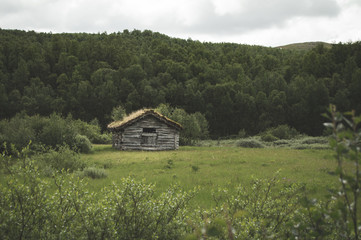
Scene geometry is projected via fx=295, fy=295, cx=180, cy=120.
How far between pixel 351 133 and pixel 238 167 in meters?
16.4

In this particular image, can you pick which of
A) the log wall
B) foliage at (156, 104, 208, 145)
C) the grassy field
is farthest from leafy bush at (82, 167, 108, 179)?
foliage at (156, 104, 208, 145)

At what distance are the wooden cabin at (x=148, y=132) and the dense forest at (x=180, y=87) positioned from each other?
33076 millimetres

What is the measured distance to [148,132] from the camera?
32.4 m

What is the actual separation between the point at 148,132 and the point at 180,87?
37.2 metres

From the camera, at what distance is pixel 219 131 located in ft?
216

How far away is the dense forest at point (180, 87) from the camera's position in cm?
6231

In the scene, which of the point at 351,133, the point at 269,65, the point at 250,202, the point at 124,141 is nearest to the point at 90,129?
the point at 124,141

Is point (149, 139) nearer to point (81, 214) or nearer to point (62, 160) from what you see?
point (62, 160)

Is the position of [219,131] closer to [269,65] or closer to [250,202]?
[269,65]

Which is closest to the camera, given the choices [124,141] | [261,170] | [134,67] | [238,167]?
[261,170]

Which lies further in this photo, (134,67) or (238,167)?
(134,67)

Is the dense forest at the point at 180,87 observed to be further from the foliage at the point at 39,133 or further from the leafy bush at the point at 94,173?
the leafy bush at the point at 94,173

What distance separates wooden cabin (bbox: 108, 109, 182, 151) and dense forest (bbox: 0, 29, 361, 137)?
109 ft

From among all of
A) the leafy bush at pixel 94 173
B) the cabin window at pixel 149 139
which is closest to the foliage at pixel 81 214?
the leafy bush at pixel 94 173
